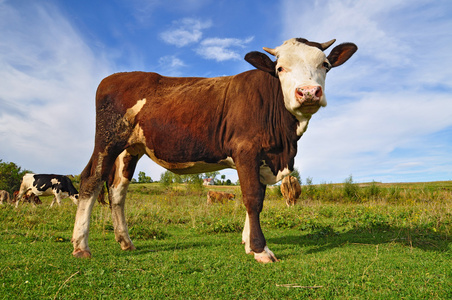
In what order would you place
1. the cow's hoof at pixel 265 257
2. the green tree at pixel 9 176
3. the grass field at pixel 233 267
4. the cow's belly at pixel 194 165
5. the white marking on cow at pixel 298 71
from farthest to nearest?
1. the green tree at pixel 9 176
2. the cow's belly at pixel 194 165
3. the white marking on cow at pixel 298 71
4. the cow's hoof at pixel 265 257
5. the grass field at pixel 233 267

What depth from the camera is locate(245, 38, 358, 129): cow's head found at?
4617mm

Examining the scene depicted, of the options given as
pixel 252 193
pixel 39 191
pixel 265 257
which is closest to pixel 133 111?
pixel 252 193

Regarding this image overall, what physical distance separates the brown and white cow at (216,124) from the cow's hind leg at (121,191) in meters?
0.02

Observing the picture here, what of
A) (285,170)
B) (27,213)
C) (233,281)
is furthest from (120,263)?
(27,213)

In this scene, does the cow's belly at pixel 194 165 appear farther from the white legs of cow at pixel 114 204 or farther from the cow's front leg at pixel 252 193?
the white legs of cow at pixel 114 204

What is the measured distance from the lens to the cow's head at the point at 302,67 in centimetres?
462

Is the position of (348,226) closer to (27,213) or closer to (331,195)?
(27,213)

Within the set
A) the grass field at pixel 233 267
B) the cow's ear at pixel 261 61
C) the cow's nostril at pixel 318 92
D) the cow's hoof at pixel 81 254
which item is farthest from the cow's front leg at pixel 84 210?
the cow's nostril at pixel 318 92

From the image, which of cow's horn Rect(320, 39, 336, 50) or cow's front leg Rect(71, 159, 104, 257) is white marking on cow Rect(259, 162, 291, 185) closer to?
cow's horn Rect(320, 39, 336, 50)

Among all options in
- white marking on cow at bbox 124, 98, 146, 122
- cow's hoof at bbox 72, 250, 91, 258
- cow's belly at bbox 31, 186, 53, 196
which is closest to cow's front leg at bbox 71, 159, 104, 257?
cow's hoof at bbox 72, 250, 91, 258

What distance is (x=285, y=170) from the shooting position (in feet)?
17.6

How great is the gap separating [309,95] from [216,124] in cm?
168

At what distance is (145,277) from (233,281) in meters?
1.10

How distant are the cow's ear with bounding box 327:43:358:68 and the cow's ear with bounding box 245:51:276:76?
1.24 m
